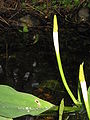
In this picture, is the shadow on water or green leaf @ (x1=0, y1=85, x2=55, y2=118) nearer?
green leaf @ (x1=0, y1=85, x2=55, y2=118)

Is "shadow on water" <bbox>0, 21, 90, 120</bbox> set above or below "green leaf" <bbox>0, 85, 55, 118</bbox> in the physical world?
below

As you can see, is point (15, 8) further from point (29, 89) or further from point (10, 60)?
point (29, 89)

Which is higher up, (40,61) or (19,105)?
(19,105)

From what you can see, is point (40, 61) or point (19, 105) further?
point (40, 61)

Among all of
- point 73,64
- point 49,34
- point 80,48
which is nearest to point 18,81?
point 73,64
